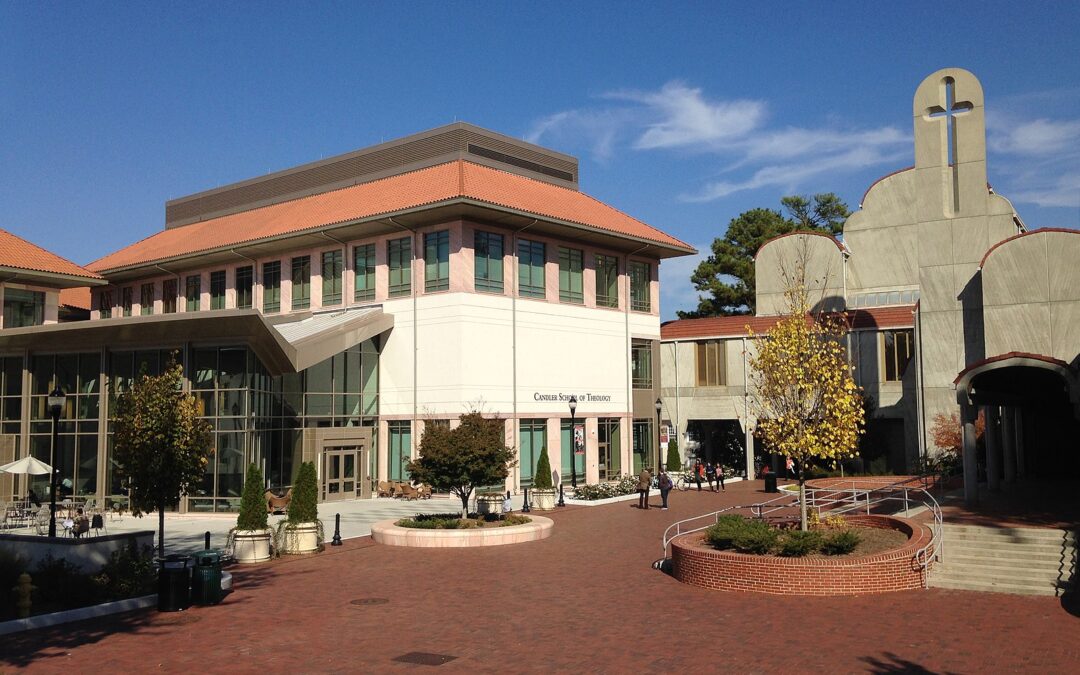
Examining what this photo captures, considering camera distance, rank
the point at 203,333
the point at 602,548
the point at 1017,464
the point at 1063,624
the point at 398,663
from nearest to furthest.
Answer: the point at 398,663 < the point at 1063,624 < the point at 602,548 < the point at 203,333 < the point at 1017,464

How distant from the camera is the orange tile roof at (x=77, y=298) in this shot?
197 feet

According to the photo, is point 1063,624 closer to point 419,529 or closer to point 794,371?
point 794,371

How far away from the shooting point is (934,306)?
42.2 metres

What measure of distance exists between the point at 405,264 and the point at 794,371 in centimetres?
2375

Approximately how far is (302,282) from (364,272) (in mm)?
4143

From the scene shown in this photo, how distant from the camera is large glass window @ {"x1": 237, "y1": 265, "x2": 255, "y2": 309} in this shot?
46094 mm

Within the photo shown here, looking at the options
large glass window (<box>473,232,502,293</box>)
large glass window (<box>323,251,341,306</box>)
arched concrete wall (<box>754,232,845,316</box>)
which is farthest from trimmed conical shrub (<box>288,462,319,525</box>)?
arched concrete wall (<box>754,232,845,316</box>)

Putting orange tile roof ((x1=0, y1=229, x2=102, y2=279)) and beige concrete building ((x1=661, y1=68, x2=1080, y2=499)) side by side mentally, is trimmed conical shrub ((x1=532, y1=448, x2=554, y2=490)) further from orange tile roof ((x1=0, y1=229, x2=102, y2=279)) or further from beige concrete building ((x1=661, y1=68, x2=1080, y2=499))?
orange tile roof ((x1=0, y1=229, x2=102, y2=279))

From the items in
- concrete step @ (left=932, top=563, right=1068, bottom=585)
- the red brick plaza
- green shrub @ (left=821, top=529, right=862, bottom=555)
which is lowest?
the red brick plaza

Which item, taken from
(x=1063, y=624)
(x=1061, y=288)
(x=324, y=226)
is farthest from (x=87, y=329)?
(x=1061, y=288)

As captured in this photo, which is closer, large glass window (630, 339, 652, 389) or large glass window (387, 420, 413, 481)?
large glass window (387, 420, 413, 481)

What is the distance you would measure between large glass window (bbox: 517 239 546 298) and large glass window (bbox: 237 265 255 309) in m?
14.2

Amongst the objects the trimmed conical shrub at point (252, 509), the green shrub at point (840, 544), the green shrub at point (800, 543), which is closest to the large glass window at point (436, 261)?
the trimmed conical shrub at point (252, 509)

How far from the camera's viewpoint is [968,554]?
1820 centimetres
